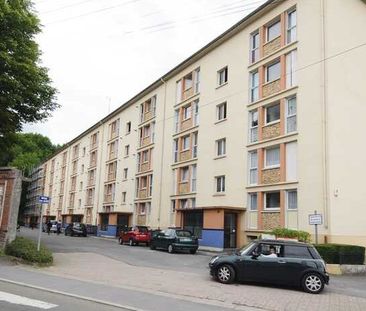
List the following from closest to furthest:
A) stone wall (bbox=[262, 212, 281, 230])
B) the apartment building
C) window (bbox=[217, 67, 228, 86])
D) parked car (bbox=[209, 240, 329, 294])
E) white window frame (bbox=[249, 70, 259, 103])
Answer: parked car (bbox=[209, 240, 329, 294]), the apartment building, stone wall (bbox=[262, 212, 281, 230]), white window frame (bbox=[249, 70, 259, 103]), window (bbox=[217, 67, 228, 86])

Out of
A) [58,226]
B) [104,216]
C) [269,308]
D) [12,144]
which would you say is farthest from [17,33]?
[58,226]

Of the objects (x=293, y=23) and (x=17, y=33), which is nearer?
(x=17, y=33)

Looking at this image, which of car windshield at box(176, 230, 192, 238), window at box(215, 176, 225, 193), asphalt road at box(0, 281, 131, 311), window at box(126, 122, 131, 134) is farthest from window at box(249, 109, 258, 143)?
window at box(126, 122, 131, 134)

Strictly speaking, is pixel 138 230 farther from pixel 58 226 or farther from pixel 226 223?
pixel 58 226

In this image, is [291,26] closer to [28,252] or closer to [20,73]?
[20,73]

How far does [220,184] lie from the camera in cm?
3041

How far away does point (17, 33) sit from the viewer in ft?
70.6

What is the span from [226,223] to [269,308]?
58.0 feet

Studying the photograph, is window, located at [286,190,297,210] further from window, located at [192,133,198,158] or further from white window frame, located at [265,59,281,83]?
window, located at [192,133,198,158]

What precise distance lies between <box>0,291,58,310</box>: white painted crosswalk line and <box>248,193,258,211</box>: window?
1834 centimetres

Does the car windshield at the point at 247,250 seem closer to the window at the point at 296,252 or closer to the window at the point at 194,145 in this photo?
the window at the point at 296,252

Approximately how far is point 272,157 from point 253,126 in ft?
8.99

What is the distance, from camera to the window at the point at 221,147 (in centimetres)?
3072

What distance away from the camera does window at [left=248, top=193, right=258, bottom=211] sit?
1053 inches
